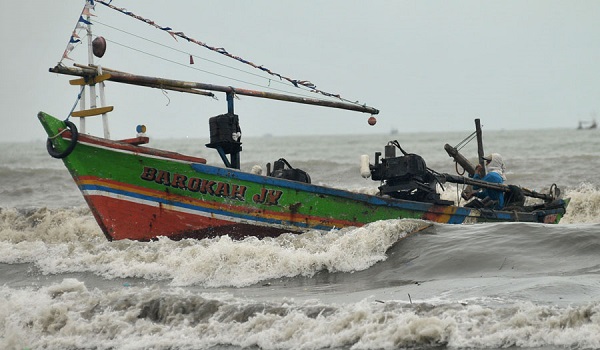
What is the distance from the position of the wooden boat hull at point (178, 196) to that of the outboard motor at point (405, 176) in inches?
38.8

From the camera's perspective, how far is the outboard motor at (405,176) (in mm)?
14516

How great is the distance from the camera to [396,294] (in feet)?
29.0

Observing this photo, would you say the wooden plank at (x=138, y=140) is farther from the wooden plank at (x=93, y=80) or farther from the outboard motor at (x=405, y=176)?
the outboard motor at (x=405, y=176)

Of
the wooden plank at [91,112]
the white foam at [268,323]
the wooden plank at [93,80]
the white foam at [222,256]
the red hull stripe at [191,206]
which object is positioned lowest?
the white foam at [268,323]

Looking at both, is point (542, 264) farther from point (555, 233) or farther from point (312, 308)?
point (312, 308)

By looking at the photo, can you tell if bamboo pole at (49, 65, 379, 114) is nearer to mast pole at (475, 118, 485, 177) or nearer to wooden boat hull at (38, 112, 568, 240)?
wooden boat hull at (38, 112, 568, 240)

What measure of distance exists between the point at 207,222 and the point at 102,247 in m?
1.63

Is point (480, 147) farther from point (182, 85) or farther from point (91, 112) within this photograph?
point (91, 112)

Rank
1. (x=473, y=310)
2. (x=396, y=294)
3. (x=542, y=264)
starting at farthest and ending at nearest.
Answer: (x=542, y=264)
(x=396, y=294)
(x=473, y=310)

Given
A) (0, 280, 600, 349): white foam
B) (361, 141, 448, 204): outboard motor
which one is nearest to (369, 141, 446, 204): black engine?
(361, 141, 448, 204): outboard motor

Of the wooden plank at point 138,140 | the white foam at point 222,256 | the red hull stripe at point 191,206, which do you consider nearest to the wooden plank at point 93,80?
the wooden plank at point 138,140

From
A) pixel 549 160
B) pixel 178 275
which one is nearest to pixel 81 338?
pixel 178 275

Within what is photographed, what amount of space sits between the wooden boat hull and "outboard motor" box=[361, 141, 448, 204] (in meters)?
0.99

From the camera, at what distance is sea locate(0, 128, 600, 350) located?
725 cm
